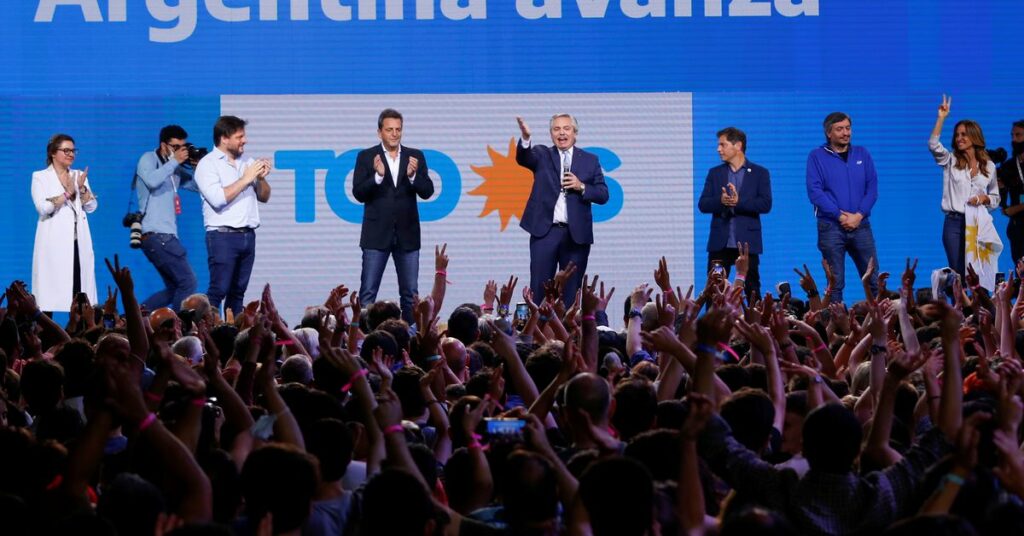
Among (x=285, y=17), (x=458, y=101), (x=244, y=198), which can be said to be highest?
(x=285, y=17)

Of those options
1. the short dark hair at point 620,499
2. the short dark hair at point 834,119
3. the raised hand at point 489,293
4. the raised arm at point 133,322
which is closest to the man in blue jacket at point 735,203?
the short dark hair at point 834,119

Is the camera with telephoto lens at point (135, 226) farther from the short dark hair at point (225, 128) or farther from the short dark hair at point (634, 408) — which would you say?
the short dark hair at point (634, 408)

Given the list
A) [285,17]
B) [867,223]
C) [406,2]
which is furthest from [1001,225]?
[285,17]

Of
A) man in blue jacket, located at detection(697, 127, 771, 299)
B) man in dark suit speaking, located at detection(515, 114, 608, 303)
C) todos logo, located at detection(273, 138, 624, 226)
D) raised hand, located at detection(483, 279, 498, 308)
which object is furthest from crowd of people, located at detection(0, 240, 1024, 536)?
todos logo, located at detection(273, 138, 624, 226)

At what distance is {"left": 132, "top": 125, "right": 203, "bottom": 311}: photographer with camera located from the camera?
9.66 meters

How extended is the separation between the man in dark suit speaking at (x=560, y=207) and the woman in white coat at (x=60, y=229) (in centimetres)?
308

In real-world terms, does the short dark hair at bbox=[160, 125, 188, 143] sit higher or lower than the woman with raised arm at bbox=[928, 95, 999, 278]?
higher

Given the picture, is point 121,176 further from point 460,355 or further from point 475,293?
point 460,355

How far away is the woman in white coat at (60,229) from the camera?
973cm

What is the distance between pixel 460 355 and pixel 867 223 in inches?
226

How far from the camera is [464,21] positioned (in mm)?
11203

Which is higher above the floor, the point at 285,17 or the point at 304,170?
the point at 285,17

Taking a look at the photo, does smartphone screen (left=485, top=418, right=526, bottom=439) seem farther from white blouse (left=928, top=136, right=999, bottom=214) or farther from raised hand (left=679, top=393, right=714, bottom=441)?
white blouse (left=928, top=136, right=999, bottom=214)

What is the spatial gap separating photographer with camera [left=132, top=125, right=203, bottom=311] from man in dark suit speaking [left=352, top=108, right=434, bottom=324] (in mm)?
1233
